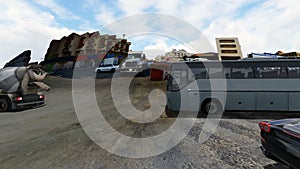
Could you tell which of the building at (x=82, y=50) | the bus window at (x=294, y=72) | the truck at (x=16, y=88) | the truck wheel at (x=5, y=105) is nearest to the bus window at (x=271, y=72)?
the bus window at (x=294, y=72)

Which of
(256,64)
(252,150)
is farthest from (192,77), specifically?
(252,150)

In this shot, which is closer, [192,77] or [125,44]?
[192,77]

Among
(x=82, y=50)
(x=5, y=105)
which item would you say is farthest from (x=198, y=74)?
(x=82, y=50)

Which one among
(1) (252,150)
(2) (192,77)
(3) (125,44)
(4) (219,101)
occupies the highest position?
(3) (125,44)

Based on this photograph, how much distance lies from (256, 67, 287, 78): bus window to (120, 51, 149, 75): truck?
1729 centimetres

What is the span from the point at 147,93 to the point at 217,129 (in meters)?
8.74

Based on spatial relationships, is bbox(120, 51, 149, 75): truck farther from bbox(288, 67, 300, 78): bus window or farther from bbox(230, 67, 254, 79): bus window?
bbox(288, 67, 300, 78): bus window

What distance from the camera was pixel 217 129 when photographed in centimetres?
650

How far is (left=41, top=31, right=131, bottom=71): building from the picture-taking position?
106 ft

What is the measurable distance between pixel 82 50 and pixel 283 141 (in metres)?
37.3

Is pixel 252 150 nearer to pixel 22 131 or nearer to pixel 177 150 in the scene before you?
pixel 177 150

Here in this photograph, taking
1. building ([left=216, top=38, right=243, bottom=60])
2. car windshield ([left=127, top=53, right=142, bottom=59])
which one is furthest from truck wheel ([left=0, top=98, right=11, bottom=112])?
car windshield ([left=127, top=53, right=142, bottom=59])

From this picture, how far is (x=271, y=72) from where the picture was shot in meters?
8.67

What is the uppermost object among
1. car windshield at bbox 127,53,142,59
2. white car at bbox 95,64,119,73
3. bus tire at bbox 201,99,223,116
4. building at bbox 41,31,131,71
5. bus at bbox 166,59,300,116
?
building at bbox 41,31,131,71
